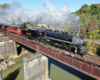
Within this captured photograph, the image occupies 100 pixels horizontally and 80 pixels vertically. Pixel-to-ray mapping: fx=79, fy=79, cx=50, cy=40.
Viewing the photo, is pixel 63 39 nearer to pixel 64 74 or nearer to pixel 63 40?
pixel 63 40

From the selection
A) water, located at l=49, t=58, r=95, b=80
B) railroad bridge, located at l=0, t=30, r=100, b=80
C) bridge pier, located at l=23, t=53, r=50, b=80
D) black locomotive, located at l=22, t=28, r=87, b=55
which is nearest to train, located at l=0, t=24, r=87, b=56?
black locomotive, located at l=22, t=28, r=87, b=55

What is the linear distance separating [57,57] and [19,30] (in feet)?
49.5

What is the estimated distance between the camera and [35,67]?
14281mm

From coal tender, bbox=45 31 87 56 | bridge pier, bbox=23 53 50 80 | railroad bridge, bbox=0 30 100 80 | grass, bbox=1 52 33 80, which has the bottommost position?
grass, bbox=1 52 33 80

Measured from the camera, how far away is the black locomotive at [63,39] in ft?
34.5

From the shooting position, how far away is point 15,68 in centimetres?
2117

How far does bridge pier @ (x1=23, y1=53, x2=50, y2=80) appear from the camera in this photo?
43.6 ft

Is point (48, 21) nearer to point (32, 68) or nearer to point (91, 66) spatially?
point (32, 68)

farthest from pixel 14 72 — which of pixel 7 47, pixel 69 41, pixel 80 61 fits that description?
pixel 80 61

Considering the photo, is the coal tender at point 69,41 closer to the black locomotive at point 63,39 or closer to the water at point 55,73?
the black locomotive at point 63,39

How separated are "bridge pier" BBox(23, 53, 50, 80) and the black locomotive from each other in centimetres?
351

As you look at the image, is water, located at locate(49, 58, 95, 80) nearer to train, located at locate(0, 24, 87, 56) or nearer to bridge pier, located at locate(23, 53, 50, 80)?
bridge pier, located at locate(23, 53, 50, 80)

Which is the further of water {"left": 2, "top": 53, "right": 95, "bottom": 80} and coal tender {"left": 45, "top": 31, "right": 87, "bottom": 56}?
water {"left": 2, "top": 53, "right": 95, "bottom": 80}

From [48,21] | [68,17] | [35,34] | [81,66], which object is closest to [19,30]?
[35,34]
